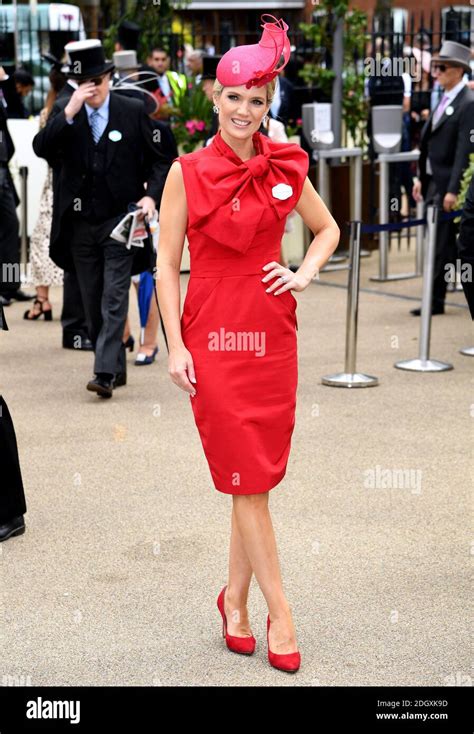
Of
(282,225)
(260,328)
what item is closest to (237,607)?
(260,328)

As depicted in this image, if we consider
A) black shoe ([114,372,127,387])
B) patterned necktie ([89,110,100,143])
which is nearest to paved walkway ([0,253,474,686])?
black shoe ([114,372,127,387])

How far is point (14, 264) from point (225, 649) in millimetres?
6286

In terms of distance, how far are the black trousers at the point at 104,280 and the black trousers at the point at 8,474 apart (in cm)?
270

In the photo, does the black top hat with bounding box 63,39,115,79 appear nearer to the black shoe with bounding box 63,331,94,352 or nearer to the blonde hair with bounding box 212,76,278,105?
the black shoe with bounding box 63,331,94,352

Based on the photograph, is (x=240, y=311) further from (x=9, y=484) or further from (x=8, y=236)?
(x=8, y=236)

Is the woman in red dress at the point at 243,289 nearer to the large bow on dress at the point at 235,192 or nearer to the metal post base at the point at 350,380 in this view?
the large bow on dress at the point at 235,192

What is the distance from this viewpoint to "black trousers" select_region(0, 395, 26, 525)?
18.6 ft

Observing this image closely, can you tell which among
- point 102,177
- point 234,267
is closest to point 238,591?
point 234,267

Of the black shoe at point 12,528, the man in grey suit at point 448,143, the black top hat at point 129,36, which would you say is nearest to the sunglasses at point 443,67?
the man in grey suit at point 448,143

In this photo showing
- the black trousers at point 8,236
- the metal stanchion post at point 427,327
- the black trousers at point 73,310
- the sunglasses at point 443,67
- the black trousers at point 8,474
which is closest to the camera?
the black trousers at point 8,474

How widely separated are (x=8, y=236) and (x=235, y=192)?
6.86m

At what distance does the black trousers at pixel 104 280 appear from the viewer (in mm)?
8453

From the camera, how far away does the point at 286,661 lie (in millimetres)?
4328
